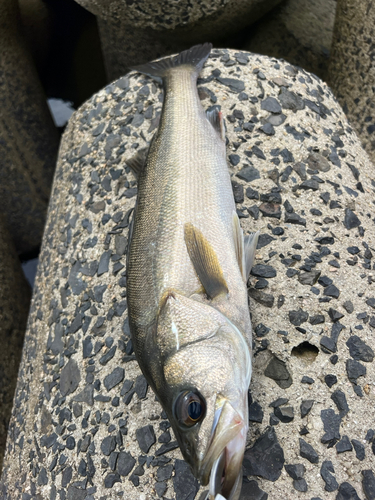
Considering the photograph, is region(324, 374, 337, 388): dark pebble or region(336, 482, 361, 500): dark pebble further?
region(324, 374, 337, 388): dark pebble

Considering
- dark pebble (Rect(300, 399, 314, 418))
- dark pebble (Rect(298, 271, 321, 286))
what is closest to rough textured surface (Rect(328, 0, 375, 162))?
dark pebble (Rect(298, 271, 321, 286))

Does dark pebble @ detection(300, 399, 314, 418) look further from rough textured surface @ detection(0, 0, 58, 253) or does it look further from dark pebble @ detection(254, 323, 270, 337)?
rough textured surface @ detection(0, 0, 58, 253)

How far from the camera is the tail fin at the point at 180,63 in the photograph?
9.31 feet

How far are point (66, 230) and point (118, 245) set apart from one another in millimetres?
478

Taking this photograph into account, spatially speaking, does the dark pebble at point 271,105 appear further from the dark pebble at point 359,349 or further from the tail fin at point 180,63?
the dark pebble at point 359,349

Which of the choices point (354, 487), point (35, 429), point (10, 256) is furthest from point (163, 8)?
point (354, 487)

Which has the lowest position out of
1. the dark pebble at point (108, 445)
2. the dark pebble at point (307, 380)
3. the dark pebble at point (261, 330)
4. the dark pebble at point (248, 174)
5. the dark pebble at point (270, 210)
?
the dark pebble at point (108, 445)

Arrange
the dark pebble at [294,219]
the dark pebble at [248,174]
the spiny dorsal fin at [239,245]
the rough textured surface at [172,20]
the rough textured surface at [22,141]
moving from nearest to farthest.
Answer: the spiny dorsal fin at [239,245] < the dark pebble at [294,219] < the dark pebble at [248,174] < the rough textured surface at [172,20] < the rough textured surface at [22,141]

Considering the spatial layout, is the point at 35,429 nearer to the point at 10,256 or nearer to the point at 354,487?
the point at 354,487

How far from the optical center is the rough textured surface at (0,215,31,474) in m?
3.09

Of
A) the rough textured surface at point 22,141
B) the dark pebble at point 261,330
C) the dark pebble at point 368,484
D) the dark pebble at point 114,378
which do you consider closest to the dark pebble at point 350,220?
the dark pebble at point 261,330

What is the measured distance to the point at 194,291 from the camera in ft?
5.85

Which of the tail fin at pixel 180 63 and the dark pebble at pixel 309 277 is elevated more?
Result: the tail fin at pixel 180 63

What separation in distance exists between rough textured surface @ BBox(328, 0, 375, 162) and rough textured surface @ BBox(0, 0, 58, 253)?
3111 mm
